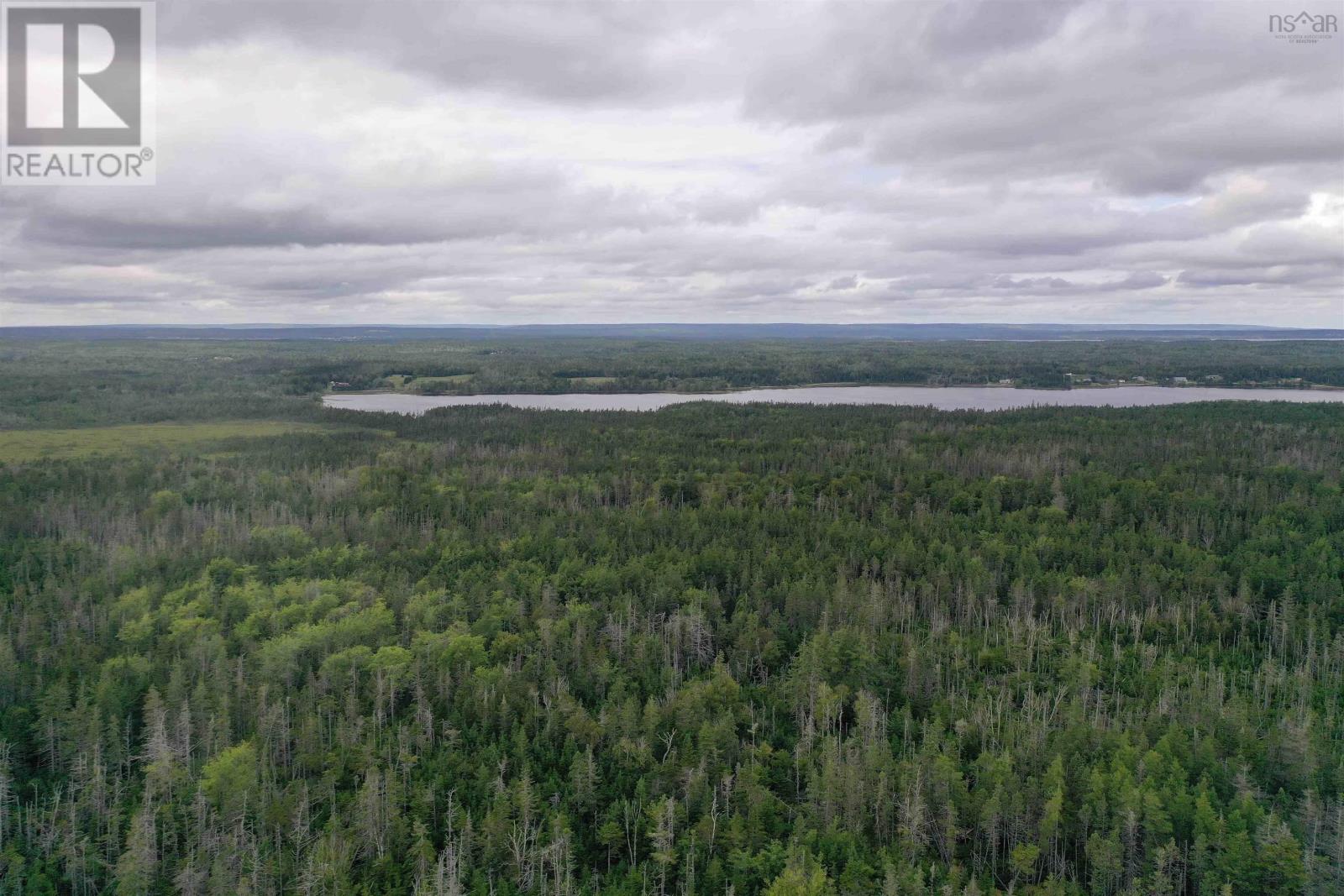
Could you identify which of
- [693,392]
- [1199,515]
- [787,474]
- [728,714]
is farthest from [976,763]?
[693,392]

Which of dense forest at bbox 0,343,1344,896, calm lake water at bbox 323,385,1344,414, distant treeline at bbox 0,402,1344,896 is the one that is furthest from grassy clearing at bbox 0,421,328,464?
calm lake water at bbox 323,385,1344,414

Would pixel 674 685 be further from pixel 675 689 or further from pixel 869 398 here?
pixel 869 398

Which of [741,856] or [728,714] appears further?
[728,714]

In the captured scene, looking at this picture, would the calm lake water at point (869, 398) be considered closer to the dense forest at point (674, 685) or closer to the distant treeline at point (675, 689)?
the dense forest at point (674, 685)

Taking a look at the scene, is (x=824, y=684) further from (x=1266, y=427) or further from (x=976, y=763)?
(x=1266, y=427)

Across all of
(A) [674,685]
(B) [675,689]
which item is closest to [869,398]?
(A) [674,685]

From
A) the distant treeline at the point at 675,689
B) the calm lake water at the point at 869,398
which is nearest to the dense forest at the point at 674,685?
the distant treeline at the point at 675,689

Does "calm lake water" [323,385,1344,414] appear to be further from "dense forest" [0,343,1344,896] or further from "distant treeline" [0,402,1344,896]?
"distant treeline" [0,402,1344,896]
